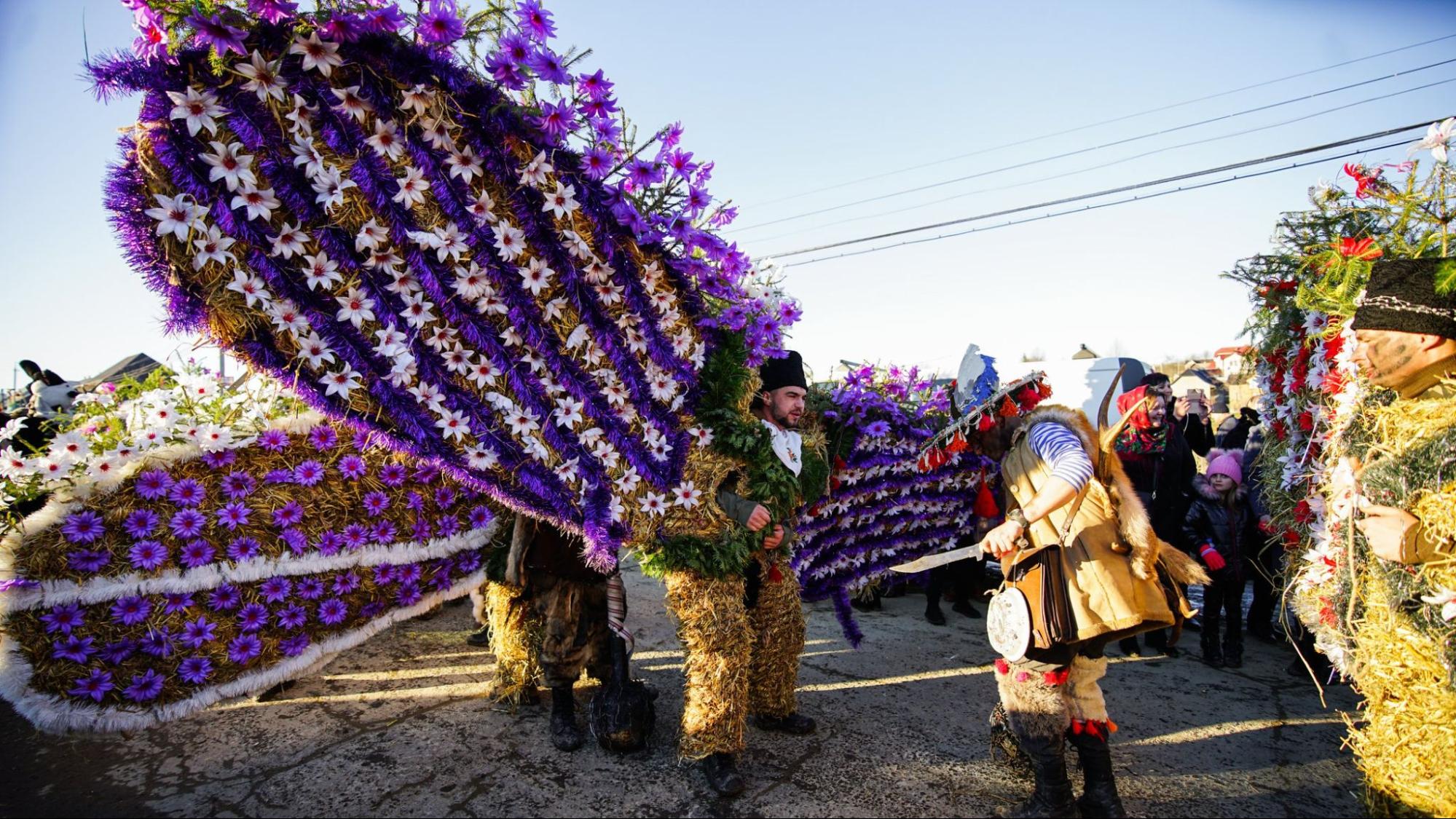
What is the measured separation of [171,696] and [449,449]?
5.98 ft

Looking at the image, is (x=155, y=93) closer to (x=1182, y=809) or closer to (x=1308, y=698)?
(x=1182, y=809)

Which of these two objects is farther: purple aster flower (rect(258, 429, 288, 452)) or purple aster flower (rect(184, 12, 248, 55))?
purple aster flower (rect(258, 429, 288, 452))

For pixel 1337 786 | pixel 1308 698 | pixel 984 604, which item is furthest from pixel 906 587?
pixel 1337 786

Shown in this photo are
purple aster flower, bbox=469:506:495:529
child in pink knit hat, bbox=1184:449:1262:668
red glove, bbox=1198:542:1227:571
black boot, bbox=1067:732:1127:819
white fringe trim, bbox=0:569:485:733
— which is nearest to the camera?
white fringe trim, bbox=0:569:485:733

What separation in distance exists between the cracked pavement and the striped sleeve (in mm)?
1567

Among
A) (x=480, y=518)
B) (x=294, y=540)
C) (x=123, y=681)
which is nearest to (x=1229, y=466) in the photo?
(x=480, y=518)

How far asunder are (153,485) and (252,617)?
734 millimetres

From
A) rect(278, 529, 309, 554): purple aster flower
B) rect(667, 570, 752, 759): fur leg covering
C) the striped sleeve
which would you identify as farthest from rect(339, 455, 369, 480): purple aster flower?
the striped sleeve

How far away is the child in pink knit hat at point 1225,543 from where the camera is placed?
193 inches

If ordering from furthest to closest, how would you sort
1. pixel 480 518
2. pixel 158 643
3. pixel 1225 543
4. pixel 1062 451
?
pixel 1225 543 < pixel 480 518 < pixel 158 643 < pixel 1062 451

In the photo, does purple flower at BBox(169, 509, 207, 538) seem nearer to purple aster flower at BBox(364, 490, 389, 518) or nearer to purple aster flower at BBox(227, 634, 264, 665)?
purple aster flower at BBox(227, 634, 264, 665)

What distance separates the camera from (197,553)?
3082mm

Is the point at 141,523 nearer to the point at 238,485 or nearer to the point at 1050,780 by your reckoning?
the point at 238,485

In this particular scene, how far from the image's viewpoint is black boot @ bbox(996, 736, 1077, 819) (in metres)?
2.89
